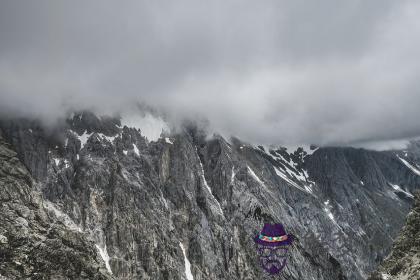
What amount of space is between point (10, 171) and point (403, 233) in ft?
517

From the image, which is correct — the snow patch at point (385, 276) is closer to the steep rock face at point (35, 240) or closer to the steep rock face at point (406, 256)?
the steep rock face at point (406, 256)

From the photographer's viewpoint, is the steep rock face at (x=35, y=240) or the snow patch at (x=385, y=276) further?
the steep rock face at (x=35, y=240)

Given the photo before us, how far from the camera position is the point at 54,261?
126 metres

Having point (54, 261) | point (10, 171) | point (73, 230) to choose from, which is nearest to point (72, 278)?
point (54, 261)

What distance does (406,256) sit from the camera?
9369 cm

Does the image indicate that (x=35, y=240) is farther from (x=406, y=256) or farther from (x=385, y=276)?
(x=406, y=256)

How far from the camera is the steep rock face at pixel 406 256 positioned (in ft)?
289

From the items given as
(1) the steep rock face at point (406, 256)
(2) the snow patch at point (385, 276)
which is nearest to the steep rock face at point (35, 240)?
(2) the snow patch at point (385, 276)

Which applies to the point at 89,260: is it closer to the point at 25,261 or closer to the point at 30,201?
the point at 25,261

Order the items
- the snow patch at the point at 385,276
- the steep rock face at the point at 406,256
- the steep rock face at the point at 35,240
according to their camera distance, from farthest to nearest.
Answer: the steep rock face at the point at 35,240 → the snow patch at the point at 385,276 → the steep rock face at the point at 406,256

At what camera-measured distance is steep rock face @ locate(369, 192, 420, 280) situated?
88.2 m

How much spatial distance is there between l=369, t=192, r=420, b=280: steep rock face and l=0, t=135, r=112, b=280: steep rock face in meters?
87.5

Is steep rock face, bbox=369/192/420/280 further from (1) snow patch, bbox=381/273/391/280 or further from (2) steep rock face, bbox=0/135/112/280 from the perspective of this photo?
(2) steep rock face, bbox=0/135/112/280

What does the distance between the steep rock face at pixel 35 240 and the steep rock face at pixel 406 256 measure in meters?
87.5
